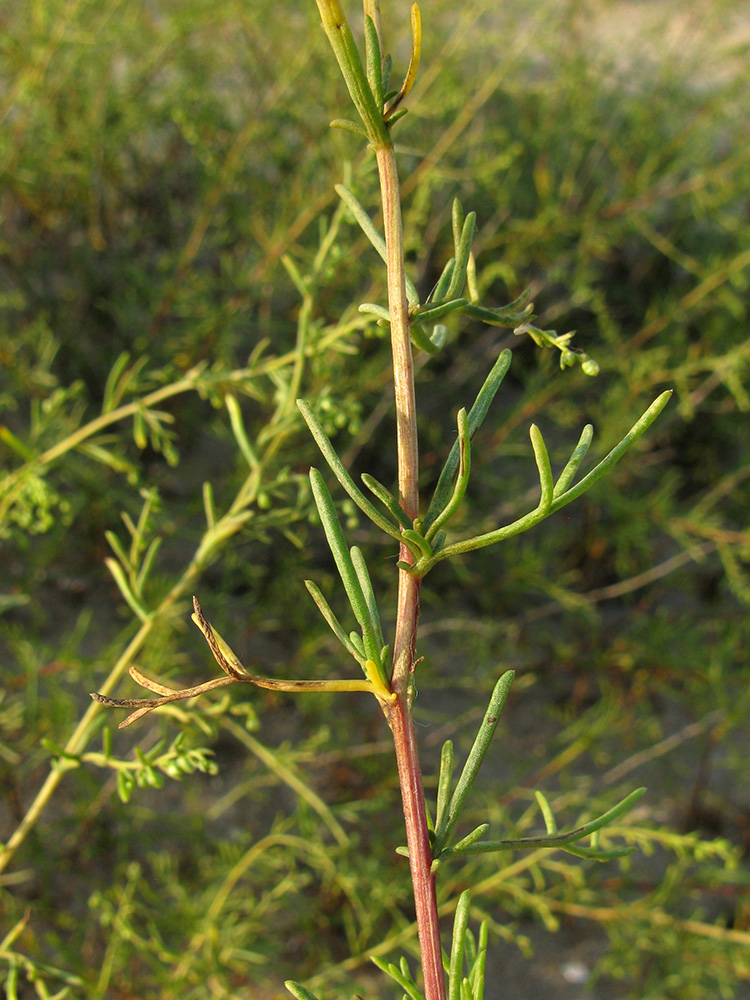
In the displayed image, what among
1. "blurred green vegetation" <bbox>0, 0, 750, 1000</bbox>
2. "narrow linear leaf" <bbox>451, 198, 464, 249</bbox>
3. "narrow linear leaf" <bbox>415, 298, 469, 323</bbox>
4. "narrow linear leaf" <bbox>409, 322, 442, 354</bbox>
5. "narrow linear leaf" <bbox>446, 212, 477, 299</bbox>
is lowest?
"blurred green vegetation" <bbox>0, 0, 750, 1000</bbox>

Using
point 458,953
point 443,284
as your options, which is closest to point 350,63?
point 443,284

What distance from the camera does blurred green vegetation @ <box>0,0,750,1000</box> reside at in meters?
1.46

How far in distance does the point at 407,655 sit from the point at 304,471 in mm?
1182

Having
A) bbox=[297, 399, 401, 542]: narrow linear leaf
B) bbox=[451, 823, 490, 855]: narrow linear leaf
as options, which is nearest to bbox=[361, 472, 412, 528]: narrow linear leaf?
bbox=[297, 399, 401, 542]: narrow linear leaf

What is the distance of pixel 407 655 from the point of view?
1.06 feet

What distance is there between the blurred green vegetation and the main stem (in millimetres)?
913

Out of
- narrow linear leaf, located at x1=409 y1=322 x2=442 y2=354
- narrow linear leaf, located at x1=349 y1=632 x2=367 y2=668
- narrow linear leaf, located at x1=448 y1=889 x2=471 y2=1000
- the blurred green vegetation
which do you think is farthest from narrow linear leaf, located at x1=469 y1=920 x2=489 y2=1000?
the blurred green vegetation

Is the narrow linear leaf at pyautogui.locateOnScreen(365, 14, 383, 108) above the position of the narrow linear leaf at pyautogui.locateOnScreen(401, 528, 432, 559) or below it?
above

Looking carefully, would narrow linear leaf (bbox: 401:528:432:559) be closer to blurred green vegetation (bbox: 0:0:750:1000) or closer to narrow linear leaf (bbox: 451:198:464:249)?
narrow linear leaf (bbox: 451:198:464:249)

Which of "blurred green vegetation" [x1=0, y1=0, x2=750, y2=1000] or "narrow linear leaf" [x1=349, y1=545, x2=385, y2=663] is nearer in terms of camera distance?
"narrow linear leaf" [x1=349, y1=545, x2=385, y2=663]

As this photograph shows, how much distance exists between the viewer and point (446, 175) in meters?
1.40

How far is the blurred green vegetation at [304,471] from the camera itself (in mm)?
1463

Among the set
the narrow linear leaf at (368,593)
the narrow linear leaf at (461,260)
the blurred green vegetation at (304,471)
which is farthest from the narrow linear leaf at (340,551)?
the blurred green vegetation at (304,471)

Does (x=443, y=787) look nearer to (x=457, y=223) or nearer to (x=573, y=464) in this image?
(x=573, y=464)
